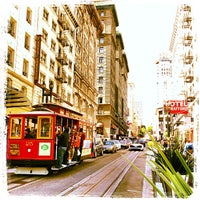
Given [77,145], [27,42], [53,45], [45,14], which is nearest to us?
[77,145]

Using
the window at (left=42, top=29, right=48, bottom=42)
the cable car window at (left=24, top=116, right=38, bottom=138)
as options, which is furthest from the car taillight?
the window at (left=42, top=29, right=48, bottom=42)

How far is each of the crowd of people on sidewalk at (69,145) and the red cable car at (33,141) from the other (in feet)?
0.65

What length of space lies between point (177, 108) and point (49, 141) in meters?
4.92

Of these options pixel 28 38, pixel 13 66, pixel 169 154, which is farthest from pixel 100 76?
pixel 169 154

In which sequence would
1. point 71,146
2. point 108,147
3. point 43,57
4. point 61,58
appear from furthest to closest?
1. point 61,58
2. point 108,147
3. point 43,57
4. point 71,146

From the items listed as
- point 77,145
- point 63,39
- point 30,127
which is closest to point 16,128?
point 30,127

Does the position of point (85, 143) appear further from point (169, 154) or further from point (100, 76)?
point (100, 76)

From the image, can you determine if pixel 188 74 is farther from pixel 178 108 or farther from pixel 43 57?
pixel 178 108

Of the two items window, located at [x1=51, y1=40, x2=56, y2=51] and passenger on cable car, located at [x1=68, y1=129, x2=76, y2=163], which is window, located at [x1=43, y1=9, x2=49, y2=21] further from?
passenger on cable car, located at [x1=68, y1=129, x2=76, y2=163]

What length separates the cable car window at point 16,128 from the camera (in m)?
9.96

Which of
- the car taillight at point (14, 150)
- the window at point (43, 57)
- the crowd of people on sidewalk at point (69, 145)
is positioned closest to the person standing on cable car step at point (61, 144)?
the crowd of people on sidewalk at point (69, 145)

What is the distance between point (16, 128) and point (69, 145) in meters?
2.34

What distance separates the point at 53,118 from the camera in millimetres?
9945

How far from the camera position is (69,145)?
37.3 feet
